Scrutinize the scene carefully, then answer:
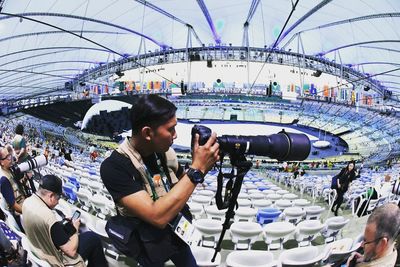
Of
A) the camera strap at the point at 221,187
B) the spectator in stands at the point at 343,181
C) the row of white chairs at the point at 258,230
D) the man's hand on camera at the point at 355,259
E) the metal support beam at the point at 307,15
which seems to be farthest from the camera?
the metal support beam at the point at 307,15

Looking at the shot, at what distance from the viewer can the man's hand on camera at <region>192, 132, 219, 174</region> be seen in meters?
1.62

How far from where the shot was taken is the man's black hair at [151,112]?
5.57ft

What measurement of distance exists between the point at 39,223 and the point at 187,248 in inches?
65.3

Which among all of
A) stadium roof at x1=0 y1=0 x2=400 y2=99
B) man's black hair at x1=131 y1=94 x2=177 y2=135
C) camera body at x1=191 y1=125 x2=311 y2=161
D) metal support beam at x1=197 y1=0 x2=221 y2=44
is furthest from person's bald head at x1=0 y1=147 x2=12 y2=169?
metal support beam at x1=197 y1=0 x2=221 y2=44

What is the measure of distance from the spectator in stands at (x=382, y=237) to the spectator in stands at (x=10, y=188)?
383cm

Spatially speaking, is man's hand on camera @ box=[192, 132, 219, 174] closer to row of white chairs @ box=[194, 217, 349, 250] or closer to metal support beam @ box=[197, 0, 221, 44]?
row of white chairs @ box=[194, 217, 349, 250]

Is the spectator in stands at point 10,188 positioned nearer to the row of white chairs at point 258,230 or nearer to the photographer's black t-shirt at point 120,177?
the row of white chairs at point 258,230

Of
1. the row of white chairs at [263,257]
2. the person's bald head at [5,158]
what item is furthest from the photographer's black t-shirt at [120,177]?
the person's bald head at [5,158]

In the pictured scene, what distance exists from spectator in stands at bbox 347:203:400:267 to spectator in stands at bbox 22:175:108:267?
228cm

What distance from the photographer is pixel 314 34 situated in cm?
4200

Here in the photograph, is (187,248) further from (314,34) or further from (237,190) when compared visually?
(314,34)

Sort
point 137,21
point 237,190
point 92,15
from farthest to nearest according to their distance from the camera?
point 137,21
point 92,15
point 237,190

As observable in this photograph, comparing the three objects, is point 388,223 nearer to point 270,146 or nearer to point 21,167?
point 270,146

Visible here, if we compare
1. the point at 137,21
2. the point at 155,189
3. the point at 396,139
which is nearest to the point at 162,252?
the point at 155,189
